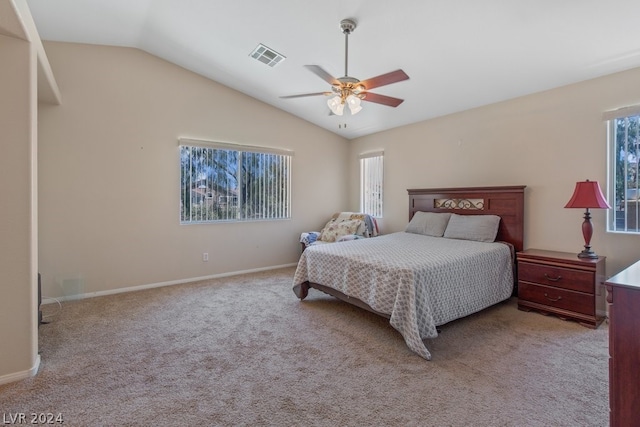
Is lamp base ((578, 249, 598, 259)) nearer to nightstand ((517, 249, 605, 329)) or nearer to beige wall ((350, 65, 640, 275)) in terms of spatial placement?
nightstand ((517, 249, 605, 329))

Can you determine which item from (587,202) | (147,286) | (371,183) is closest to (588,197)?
(587,202)

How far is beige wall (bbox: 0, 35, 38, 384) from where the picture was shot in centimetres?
198

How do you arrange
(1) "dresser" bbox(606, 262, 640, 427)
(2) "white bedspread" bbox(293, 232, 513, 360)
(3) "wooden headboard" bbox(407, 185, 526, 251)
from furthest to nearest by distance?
(3) "wooden headboard" bbox(407, 185, 526, 251), (2) "white bedspread" bbox(293, 232, 513, 360), (1) "dresser" bbox(606, 262, 640, 427)

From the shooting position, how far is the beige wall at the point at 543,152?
10.1 ft

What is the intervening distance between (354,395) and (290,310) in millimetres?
1536

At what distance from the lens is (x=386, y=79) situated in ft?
7.80

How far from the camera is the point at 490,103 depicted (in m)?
3.96

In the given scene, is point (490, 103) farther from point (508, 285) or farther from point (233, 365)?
point (233, 365)

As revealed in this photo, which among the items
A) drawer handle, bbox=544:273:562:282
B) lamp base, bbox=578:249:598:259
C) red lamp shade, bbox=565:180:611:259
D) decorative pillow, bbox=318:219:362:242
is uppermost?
red lamp shade, bbox=565:180:611:259

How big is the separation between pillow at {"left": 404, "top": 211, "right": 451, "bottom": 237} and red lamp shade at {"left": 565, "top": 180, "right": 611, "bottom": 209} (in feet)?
4.74

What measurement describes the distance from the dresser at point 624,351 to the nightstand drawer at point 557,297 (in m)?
1.90

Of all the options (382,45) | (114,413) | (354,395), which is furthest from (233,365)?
(382,45)

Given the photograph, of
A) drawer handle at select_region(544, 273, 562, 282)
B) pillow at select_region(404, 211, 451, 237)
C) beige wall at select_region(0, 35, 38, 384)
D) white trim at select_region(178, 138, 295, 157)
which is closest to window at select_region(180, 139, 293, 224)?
white trim at select_region(178, 138, 295, 157)

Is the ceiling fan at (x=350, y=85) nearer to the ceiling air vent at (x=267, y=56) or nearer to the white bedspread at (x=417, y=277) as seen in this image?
the ceiling air vent at (x=267, y=56)
